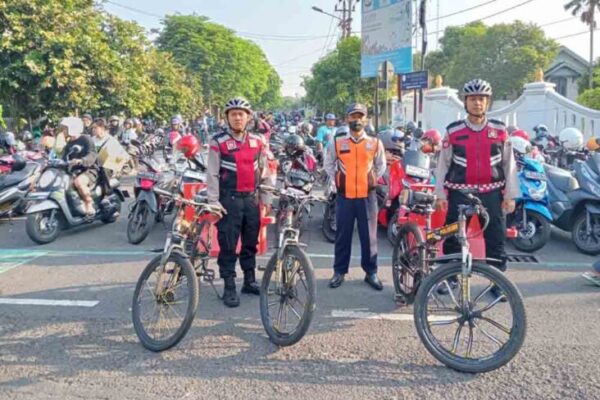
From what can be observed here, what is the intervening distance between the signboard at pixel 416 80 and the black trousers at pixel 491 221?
35.0ft

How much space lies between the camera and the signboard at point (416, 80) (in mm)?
14578

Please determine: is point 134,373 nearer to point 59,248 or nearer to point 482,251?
point 482,251

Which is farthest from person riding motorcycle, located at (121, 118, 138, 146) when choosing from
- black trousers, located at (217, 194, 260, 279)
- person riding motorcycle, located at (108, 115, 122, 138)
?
black trousers, located at (217, 194, 260, 279)

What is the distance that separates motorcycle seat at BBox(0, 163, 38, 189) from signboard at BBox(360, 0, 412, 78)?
13.7 meters

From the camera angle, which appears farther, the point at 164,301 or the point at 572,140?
the point at 572,140

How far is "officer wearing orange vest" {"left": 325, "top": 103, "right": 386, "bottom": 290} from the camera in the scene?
16.7ft

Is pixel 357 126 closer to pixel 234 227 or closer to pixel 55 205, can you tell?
pixel 234 227

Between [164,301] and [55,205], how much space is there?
13.3 feet

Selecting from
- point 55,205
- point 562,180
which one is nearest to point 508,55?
point 562,180

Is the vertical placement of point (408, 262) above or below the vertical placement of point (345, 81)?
below

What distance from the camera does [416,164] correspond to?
6.84 m

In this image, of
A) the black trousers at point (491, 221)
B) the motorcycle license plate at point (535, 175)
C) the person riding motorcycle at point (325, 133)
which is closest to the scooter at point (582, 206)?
the motorcycle license plate at point (535, 175)

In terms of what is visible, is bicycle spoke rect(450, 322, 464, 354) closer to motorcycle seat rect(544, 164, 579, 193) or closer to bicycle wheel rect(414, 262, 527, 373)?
bicycle wheel rect(414, 262, 527, 373)

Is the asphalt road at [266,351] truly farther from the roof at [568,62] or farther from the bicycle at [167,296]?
the roof at [568,62]
